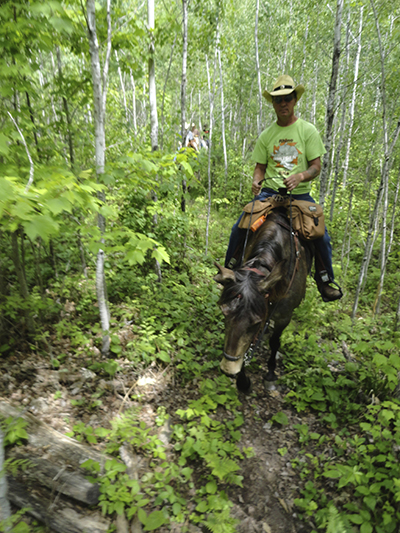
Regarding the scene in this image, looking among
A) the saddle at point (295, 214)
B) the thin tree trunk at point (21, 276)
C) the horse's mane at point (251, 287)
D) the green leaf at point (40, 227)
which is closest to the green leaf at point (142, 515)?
the horse's mane at point (251, 287)

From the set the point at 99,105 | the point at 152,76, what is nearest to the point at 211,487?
the point at 99,105

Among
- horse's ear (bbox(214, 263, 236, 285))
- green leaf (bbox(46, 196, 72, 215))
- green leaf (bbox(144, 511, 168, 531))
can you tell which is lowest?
green leaf (bbox(144, 511, 168, 531))

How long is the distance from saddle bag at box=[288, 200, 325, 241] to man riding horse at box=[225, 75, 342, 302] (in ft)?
0.93

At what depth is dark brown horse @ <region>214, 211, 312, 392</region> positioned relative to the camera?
9.22 feet

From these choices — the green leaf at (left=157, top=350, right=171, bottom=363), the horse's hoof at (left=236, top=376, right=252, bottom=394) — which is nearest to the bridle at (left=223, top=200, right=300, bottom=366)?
the horse's hoof at (left=236, top=376, right=252, bottom=394)

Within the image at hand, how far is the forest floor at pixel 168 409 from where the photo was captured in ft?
8.77

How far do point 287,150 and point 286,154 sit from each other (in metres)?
0.06

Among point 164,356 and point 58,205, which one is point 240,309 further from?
point 58,205

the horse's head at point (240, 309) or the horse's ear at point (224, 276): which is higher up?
the horse's ear at point (224, 276)

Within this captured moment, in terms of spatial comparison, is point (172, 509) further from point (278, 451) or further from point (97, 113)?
point (97, 113)

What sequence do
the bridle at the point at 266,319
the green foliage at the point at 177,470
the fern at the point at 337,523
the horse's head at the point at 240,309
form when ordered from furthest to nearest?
the bridle at the point at 266,319
the horse's head at the point at 240,309
the green foliage at the point at 177,470
the fern at the point at 337,523

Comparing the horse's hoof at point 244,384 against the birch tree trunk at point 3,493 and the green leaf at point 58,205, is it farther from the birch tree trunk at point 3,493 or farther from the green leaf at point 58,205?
the green leaf at point 58,205

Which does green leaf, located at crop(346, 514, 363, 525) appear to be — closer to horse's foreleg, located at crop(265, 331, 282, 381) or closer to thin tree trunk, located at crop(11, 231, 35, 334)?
horse's foreleg, located at crop(265, 331, 282, 381)

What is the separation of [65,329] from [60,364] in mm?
493
